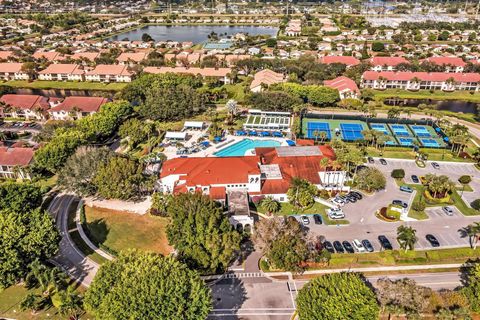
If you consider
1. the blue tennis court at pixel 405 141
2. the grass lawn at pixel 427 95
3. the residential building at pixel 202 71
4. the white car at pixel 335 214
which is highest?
the residential building at pixel 202 71

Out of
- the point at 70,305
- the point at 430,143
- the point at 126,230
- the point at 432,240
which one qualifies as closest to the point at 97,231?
the point at 126,230

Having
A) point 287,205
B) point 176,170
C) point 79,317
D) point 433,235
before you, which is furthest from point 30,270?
point 433,235

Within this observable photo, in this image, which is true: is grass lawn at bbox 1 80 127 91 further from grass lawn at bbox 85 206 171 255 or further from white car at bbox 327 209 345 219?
white car at bbox 327 209 345 219

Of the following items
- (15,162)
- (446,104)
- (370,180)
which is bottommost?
(15,162)

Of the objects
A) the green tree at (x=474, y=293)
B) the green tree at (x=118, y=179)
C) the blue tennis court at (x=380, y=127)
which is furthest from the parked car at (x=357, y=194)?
the green tree at (x=118, y=179)

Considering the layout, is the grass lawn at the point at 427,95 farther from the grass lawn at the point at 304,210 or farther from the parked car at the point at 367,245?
the parked car at the point at 367,245

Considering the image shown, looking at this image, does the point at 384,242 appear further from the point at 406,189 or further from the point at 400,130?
the point at 400,130
